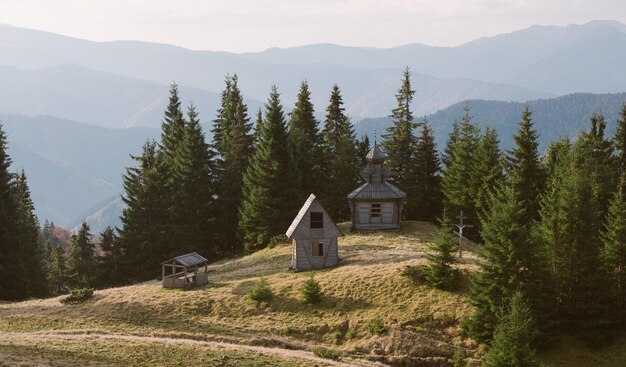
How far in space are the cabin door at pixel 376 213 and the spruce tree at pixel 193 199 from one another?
63.4 ft

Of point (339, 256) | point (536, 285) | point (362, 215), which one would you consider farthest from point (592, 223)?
point (362, 215)

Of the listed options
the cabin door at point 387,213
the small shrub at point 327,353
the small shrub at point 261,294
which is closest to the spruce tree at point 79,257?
the cabin door at point 387,213

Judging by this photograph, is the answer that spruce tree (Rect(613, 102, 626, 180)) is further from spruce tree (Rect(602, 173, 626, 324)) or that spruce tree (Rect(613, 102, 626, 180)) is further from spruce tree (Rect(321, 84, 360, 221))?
spruce tree (Rect(321, 84, 360, 221))

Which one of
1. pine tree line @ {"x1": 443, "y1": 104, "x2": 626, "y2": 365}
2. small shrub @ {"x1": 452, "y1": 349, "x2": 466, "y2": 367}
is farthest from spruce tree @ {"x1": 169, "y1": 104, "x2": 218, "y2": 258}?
small shrub @ {"x1": 452, "y1": 349, "x2": 466, "y2": 367}

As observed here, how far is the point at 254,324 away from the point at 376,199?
980 inches

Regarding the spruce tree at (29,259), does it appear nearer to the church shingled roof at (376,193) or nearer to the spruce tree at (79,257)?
the spruce tree at (79,257)

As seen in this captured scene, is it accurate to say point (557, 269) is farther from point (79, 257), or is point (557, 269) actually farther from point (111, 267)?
point (79, 257)

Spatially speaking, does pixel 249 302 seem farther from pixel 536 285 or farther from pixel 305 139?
pixel 305 139

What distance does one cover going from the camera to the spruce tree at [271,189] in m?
61.6

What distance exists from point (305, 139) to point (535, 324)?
41.6 m

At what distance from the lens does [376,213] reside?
60219 mm

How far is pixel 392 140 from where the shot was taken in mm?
71688

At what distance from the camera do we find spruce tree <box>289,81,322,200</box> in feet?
219

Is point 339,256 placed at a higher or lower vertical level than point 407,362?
higher
